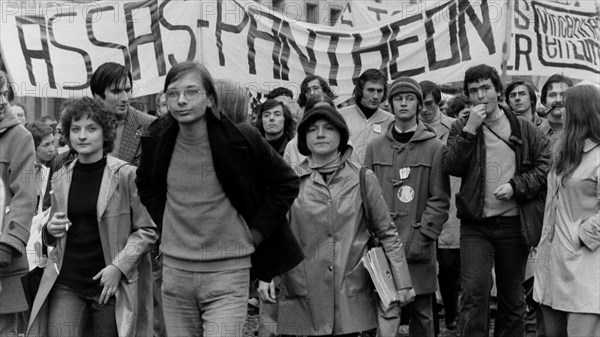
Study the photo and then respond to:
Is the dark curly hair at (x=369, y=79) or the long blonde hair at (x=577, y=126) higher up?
A: the dark curly hair at (x=369, y=79)

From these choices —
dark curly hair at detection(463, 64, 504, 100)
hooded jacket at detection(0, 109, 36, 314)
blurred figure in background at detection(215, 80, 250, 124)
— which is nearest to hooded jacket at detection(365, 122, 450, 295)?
dark curly hair at detection(463, 64, 504, 100)

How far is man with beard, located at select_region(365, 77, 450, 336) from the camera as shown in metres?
8.03

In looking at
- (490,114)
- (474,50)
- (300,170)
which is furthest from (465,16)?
(300,170)

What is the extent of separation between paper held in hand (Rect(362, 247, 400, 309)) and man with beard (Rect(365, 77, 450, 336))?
1467 mm

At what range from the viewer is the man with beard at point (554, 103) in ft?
31.6

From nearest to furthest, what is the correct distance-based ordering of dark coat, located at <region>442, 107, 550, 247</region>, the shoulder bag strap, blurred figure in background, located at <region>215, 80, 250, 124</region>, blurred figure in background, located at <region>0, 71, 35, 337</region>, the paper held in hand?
blurred figure in background, located at <region>215, 80, 250, 124</region> < blurred figure in background, located at <region>0, 71, 35, 337</region> < the paper held in hand < the shoulder bag strap < dark coat, located at <region>442, 107, 550, 247</region>

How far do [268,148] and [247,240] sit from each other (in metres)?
0.50

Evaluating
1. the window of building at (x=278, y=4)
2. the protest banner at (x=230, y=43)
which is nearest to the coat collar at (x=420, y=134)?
the protest banner at (x=230, y=43)

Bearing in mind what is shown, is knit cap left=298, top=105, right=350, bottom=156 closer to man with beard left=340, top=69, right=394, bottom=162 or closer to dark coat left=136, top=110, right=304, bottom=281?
dark coat left=136, top=110, right=304, bottom=281

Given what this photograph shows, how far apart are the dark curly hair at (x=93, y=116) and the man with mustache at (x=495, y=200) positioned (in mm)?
2610

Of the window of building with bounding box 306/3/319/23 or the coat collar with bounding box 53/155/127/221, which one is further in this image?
the window of building with bounding box 306/3/319/23

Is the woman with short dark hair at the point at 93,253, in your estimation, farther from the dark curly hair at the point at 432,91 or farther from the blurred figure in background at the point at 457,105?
the blurred figure in background at the point at 457,105

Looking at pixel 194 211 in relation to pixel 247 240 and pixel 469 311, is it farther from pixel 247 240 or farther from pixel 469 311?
pixel 469 311

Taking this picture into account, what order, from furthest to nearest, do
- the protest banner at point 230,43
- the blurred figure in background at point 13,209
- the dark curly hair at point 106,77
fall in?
the protest banner at point 230,43 < the dark curly hair at point 106,77 < the blurred figure in background at point 13,209
